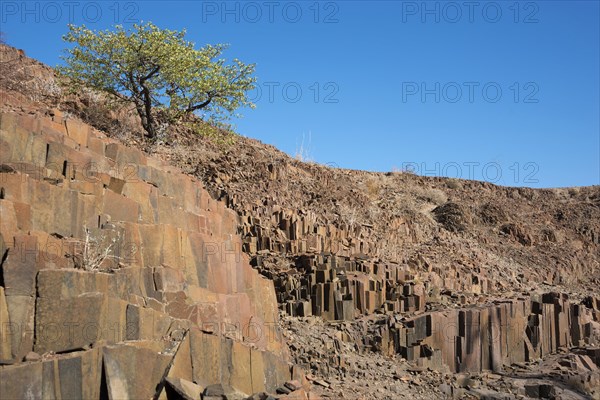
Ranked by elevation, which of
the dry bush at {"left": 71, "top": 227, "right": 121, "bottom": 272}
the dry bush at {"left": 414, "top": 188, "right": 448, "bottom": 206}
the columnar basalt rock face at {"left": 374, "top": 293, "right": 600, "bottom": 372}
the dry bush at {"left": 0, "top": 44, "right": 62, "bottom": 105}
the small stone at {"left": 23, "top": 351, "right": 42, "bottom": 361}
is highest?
the dry bush at {"left": 0, "top": 44, "right": 62, "bottom": 105}

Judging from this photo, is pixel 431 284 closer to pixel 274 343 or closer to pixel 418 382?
pixel 418 382

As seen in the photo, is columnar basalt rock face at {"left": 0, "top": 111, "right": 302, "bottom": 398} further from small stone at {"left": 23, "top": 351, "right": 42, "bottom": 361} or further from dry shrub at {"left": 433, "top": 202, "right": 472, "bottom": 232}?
dry shrub at {"left": 433, "top": 202, "right": 472, "bottom": 232}

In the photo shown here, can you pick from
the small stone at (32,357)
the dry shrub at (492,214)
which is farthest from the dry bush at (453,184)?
the small stone at (32,357)

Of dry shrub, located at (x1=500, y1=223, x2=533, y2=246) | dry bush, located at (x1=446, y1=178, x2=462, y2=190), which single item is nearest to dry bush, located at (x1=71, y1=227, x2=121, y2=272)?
dry shrub, located at (x1=500, y1=223, x2=533, y2=246)

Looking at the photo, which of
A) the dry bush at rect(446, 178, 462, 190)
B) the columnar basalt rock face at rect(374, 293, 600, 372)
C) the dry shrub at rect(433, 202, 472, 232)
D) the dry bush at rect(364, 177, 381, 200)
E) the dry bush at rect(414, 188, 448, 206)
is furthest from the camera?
the dry bush at rect(446, 178, 462, 190)

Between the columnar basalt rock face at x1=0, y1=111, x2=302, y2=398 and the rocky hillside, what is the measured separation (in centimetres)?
4

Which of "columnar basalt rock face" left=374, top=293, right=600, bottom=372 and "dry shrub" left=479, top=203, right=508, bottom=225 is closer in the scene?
"columnar basalt rock face" left=374, top=293, right=600, bottom=372

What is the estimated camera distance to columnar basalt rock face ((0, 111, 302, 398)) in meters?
7.99

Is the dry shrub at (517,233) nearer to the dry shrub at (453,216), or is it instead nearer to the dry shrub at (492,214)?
the dry shrub at (492,214)

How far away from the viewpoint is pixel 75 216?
33.2ft

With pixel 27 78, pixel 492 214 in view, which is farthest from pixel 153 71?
pixel 492 214

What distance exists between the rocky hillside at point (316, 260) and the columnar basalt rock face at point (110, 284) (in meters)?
0.04

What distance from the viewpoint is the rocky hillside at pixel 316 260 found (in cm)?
1047

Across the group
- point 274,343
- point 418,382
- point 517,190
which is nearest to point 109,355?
point 274,343
